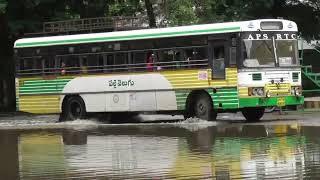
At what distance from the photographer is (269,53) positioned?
71.7 ft

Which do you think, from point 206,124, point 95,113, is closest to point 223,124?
point 206,124

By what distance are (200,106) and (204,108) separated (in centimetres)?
20

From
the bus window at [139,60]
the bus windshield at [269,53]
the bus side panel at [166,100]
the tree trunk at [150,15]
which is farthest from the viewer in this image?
the tree trunk at [150,15]

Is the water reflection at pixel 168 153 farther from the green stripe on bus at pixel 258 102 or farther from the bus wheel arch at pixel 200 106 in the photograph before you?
the bus wheel arch at pixel 200 106

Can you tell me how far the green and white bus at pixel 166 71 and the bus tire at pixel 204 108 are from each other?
32mm

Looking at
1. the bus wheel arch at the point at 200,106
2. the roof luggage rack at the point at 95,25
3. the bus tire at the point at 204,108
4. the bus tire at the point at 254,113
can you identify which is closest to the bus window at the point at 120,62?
the roof luggage rack at the point at 95,25

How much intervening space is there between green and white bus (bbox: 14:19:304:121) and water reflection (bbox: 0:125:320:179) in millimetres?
2173

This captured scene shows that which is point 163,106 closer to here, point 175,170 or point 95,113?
point 95,113

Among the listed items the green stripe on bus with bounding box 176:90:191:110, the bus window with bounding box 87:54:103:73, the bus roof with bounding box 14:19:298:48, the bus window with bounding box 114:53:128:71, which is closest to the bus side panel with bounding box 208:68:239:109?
the green stripe on bus with bounding box 176:90:191:110

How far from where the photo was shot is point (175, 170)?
1123 centimetres

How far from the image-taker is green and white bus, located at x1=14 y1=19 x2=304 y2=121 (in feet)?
70.9

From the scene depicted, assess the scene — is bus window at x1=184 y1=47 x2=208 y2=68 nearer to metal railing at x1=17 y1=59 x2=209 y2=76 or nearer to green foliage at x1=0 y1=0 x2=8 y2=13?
metal railing at x1=17 y1=59 x2=209 y2=76

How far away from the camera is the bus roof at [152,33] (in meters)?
21.8

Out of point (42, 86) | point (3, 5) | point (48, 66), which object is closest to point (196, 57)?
point (48, 66)
